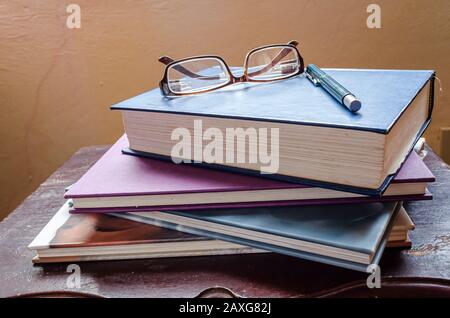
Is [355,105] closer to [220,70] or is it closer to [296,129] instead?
[296,129]

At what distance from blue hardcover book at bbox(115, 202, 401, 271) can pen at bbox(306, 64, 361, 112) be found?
97 mm

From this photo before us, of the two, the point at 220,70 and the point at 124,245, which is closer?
the point at 124,245

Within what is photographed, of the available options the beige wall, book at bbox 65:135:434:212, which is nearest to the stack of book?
book at bbox 65:135:434:212

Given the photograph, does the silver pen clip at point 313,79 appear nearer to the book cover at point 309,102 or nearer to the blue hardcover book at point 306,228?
the book cover at point 309,102

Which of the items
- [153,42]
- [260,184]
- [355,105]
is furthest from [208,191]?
[153,42]

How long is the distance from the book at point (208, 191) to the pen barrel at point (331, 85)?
9cm

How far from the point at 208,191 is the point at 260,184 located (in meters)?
0.05

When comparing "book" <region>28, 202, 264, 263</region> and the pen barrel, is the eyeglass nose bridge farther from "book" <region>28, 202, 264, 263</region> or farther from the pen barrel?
"book" <region>28, 202, 264, 263</region>

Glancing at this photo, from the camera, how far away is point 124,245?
1.30 ft

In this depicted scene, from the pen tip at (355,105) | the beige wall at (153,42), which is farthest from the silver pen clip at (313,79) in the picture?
the beige wall at (153,42)

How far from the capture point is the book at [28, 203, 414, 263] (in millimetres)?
394

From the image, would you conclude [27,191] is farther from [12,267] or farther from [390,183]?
[390,183]

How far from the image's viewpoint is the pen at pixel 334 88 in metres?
0.36
